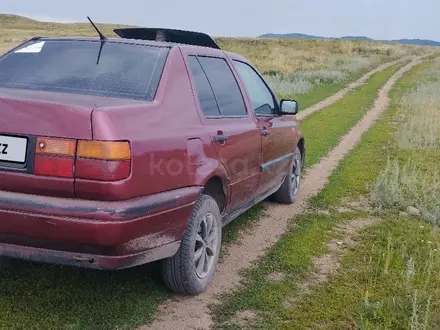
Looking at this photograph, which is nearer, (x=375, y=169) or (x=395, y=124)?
(x=375, y=169)

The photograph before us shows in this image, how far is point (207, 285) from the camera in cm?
414

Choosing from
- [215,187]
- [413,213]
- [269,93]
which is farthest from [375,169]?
[215,187]

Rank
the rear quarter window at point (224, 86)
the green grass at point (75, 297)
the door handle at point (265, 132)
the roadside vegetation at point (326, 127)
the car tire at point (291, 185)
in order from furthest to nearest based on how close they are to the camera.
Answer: the car tire at point (291, 185), the roadside vegetation at point (326, 127), the door handle at point (265, 132), the rear quarter window at point (224, 86), the green grass at point (75, 297)

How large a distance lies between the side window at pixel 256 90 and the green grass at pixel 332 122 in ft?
12.0

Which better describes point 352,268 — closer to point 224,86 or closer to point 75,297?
point 224,86

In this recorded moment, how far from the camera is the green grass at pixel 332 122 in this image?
35.4ft

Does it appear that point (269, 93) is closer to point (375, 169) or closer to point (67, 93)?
point (67, 93)

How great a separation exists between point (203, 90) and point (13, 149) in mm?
1569

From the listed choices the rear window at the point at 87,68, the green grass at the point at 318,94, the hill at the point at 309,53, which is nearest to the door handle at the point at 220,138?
the rear window at the point at 87,68

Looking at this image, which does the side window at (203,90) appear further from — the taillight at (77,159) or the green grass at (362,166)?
the green grass at (362,166)

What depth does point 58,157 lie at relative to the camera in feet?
10.0

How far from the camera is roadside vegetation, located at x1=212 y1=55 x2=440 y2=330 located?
3.76 m

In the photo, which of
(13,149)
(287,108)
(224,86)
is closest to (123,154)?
(13,149)

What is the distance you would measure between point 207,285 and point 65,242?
4.45 feet
